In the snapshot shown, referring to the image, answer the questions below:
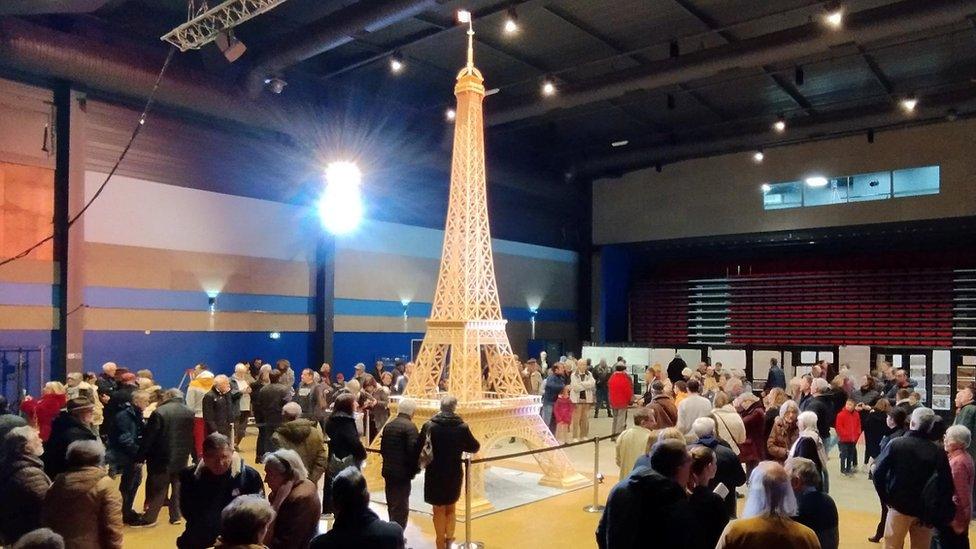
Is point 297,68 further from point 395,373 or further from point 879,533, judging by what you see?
point 879,533

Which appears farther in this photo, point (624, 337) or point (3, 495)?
point (624, 337)

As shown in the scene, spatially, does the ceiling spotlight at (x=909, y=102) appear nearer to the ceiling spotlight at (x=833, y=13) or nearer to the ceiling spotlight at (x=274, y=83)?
the ceiling spotlight at (x=833, y=13)

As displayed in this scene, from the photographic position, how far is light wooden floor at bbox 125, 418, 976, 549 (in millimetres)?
7102

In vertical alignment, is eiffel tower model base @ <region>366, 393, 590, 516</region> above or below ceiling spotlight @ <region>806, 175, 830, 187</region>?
below

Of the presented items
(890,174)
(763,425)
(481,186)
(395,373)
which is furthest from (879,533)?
(890,174)

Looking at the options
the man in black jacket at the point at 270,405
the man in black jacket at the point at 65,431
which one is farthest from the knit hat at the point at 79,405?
the man in black jacket at the point at 270,405

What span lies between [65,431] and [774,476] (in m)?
5.53

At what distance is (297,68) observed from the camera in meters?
15.0

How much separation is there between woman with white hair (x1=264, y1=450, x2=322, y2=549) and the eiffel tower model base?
4.62 metres

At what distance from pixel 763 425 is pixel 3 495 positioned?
6.89m

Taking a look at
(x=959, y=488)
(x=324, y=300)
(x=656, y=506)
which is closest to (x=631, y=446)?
(x=959, y=488)

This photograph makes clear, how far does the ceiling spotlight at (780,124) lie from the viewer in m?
16.6

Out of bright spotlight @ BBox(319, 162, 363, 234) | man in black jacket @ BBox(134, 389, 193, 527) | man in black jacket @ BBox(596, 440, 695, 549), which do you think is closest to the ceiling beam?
bright spotlight @ BBox(319, 162, 363, 234)

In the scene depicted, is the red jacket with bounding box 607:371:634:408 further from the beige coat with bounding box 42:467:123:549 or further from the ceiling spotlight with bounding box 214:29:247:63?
the beige coat with bounding box 42:467:123:549
